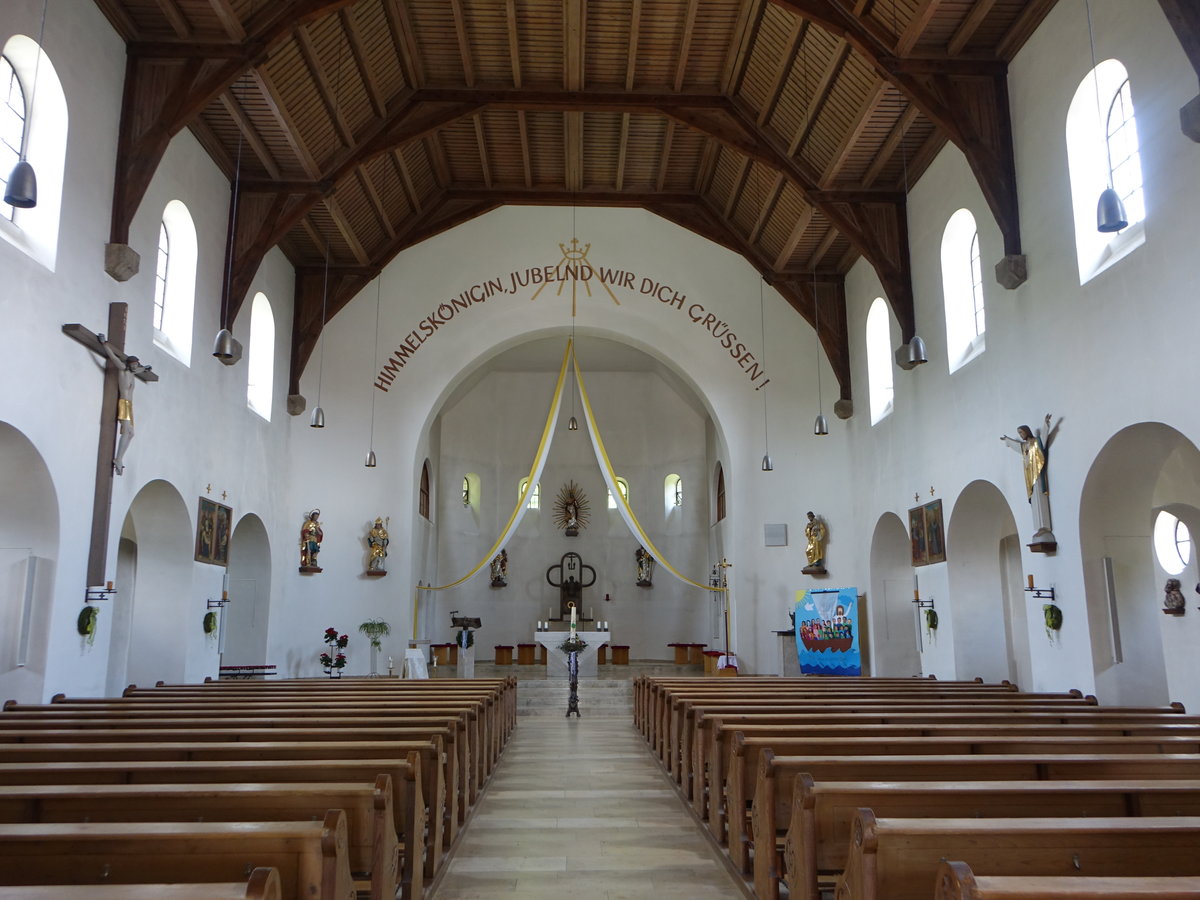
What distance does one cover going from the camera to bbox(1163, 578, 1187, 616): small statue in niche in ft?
29.9

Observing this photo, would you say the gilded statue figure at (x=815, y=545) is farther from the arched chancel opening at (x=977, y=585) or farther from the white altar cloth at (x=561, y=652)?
the white altar cloth at (x=561, y=652)

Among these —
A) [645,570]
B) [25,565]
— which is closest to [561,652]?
[645,570]

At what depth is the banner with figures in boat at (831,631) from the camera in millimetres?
12766

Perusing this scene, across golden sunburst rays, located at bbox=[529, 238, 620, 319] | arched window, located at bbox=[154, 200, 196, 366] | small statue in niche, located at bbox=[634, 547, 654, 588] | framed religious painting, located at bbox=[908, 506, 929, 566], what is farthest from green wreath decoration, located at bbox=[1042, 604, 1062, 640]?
small statue in niche, located at bbox=[634, 547, 654, 588]

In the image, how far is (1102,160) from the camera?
8.34 metres

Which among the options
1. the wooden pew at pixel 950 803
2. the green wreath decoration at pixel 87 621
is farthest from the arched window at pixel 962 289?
the green wreath decoration at pixel 87 621

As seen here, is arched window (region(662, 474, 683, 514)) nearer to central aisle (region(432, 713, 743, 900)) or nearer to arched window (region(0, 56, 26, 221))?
central aisle (region(432, 713, 743, 900))

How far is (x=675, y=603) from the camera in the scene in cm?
2170

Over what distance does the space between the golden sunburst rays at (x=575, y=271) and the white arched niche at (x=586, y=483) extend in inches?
182

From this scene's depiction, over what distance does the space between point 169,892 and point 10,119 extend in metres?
7.94

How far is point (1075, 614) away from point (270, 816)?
25.2 feet

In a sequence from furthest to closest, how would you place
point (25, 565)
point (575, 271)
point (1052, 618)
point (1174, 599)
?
1. point (575, 271)
2. point (1174, 599)
3. point (1052, 618)
4. point (25, 565)

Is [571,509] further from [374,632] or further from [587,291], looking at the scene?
[374,632]

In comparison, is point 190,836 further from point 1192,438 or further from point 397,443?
point 397,443
